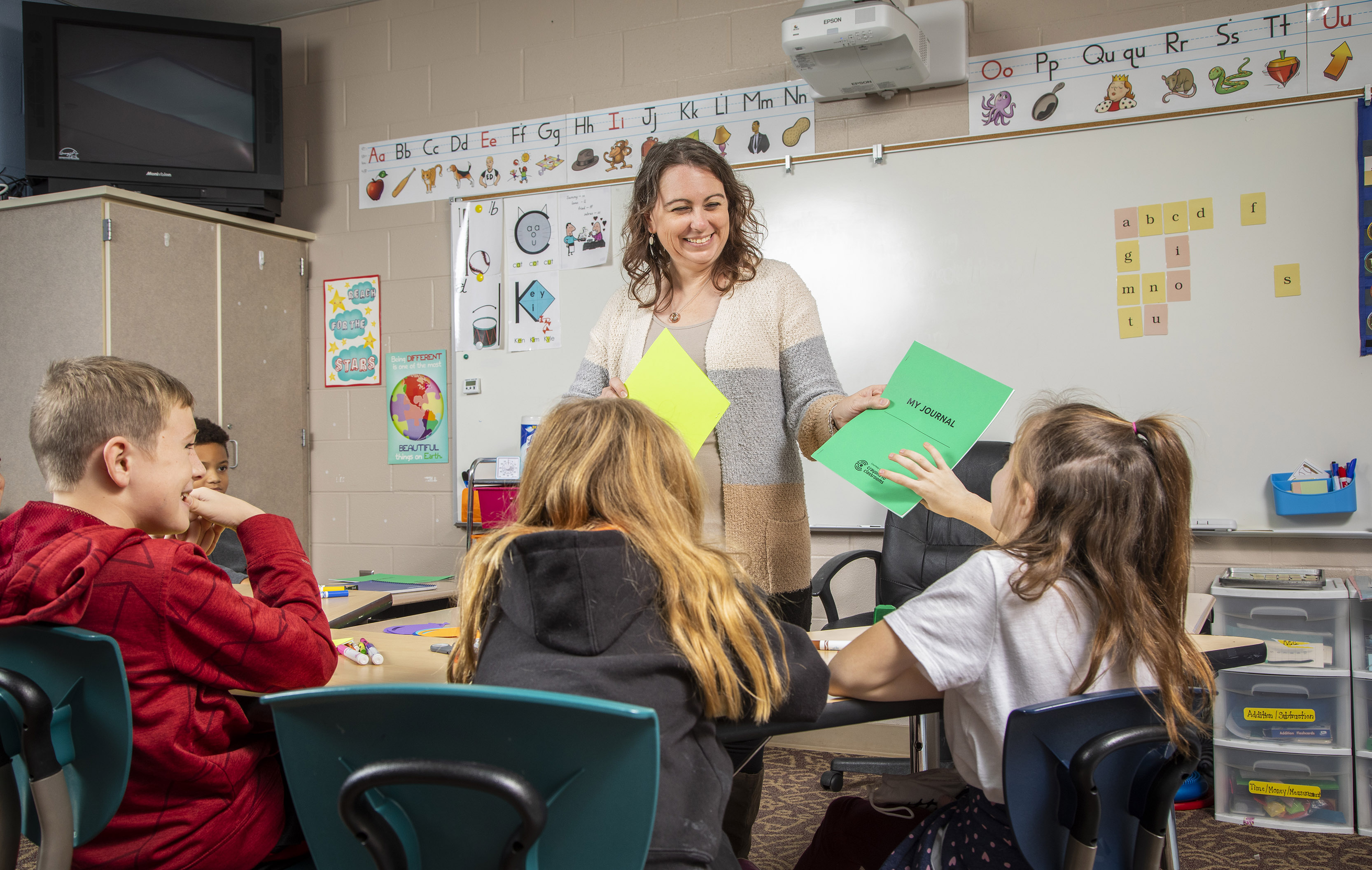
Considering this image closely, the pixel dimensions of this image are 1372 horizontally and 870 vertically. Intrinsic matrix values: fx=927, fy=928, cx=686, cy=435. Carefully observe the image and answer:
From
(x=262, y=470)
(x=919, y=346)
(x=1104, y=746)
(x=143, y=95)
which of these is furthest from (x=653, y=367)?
(x=143, y=95)

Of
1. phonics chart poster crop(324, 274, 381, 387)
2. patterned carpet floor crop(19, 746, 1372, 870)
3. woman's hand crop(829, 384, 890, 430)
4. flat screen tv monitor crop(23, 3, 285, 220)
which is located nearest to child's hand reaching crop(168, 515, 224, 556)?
patterned carpet floor crop(19, 746, 1372, 870)

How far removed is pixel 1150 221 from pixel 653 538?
234 cm

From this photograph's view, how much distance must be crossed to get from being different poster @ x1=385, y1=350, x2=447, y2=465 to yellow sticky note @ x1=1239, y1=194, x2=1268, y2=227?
274 cm

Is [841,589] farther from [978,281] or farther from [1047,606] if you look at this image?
[1047,606]

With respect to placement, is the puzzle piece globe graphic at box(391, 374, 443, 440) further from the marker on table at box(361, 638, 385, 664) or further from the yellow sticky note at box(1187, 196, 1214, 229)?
the yellow sticky note at box(1187, 196, 1214, 229)

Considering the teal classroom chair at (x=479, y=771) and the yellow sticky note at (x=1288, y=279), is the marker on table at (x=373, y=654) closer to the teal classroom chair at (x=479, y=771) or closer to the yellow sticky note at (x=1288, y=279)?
the teal classroom chair at (x=479, y=771)

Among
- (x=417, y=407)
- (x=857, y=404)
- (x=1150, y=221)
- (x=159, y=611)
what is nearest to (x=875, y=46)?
(x=1150, y=221)

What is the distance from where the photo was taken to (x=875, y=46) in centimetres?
270

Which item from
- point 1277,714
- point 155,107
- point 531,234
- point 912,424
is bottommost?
point 1277,714

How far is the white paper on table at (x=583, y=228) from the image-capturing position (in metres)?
3.41

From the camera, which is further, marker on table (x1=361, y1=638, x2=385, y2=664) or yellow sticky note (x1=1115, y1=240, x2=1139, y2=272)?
yellow sticky note (x1=1115, y1=240, x2=1139, y2=272)

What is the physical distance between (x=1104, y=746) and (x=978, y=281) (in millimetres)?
2197

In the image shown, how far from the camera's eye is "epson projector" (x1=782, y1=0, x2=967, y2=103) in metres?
2.60

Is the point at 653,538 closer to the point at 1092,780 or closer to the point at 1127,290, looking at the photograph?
the point at 1092,780
